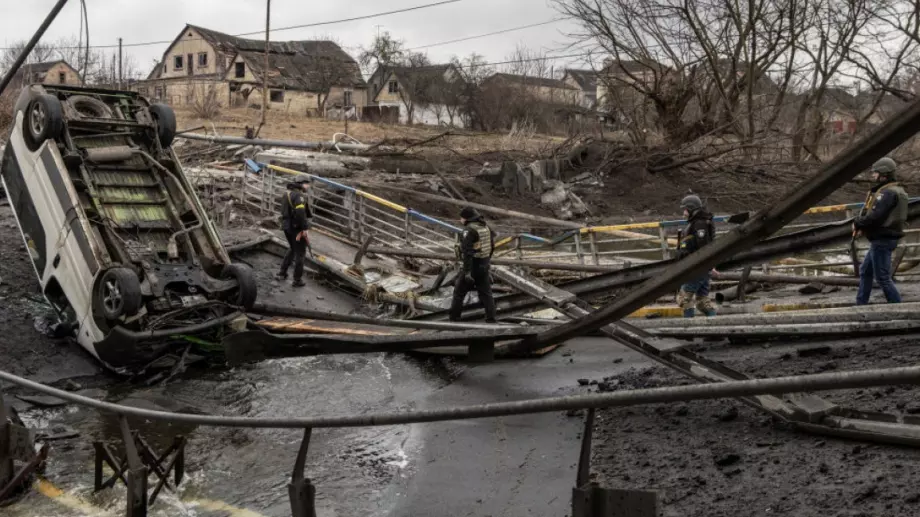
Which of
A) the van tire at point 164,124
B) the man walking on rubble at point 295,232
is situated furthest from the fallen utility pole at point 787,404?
the van tire at point 164,124

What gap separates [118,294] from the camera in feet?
30.3

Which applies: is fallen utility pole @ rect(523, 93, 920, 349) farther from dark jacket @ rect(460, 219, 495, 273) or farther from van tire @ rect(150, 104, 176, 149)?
van tire @ rect(150, 104, 176, 149)

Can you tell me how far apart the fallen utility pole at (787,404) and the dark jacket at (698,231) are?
9.39ft

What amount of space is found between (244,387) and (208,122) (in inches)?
1152

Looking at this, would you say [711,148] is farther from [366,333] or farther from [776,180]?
[366,333]

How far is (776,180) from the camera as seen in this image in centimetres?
2425

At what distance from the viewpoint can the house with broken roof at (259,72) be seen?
58719 mm

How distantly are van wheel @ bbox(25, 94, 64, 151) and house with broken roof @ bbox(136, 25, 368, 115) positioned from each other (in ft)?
143

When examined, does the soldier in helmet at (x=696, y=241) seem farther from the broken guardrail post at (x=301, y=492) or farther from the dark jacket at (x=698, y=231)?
the broken guardrail post at (x=301, y=492)

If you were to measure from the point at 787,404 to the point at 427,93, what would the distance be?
55.8m

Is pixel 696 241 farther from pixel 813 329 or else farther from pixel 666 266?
pixel 813 329

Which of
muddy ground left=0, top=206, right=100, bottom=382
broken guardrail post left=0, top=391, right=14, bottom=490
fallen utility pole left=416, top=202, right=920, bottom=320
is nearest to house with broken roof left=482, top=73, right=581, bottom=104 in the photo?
muddy ground left=0, top=206, right=100, bottom=382

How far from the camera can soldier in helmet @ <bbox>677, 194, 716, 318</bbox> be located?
10.0 m

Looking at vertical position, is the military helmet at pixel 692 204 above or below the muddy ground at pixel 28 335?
above
